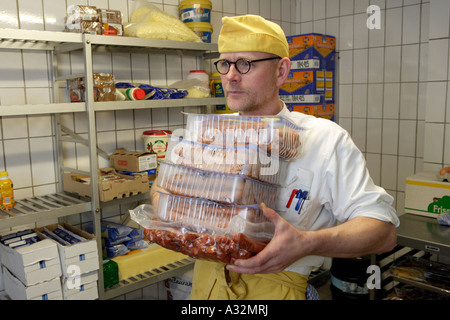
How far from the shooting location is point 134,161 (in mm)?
2357

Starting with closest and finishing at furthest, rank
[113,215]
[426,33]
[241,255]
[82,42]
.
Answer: [241,255], [82,42], [113,215], [426,33]

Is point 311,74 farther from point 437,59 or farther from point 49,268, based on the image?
point 49,268

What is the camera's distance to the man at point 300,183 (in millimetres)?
1132

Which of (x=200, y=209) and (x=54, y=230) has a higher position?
(x=200, y=209)

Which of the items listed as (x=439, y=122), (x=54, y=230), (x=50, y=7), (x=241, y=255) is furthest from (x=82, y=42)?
(x=439, y=122)

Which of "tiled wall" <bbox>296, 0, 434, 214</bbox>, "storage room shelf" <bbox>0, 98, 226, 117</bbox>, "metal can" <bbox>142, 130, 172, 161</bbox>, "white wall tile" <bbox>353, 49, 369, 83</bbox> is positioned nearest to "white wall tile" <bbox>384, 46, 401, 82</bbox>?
"tiled wall" <bbox>296, 0, 434, 214</bbox>

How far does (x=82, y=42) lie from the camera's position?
6.73ft

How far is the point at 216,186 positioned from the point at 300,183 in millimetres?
287

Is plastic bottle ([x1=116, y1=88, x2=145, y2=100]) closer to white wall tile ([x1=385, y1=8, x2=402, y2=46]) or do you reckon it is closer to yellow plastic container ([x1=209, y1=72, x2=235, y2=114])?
yellow plastic container ([x1=209, y1=72, x2=235, y2=114])

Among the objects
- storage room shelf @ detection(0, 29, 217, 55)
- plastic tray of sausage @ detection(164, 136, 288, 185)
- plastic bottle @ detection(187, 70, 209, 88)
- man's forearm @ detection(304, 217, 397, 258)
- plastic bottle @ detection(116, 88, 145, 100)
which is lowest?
man's forearm @ detection(304, 217, 397, 258)

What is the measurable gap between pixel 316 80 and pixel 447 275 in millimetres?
1601

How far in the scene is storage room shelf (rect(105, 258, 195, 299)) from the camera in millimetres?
2264

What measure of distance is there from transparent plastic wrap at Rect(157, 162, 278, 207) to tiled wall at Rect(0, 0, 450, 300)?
4.67 ft

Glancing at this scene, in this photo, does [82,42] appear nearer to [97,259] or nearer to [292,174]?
[97,259]
